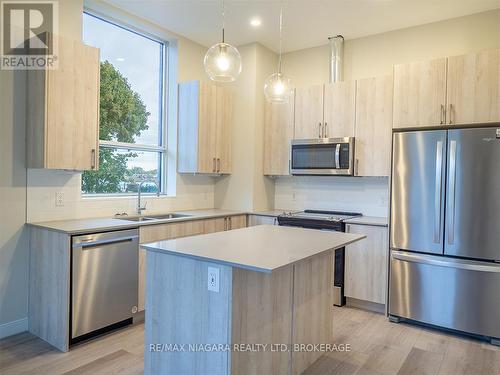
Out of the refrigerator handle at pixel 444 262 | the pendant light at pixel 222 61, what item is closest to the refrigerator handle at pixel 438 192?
the refrigerator handle at pixel 444 262

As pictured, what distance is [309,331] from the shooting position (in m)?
2.60

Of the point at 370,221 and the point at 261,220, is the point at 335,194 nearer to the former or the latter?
the point at 370,221

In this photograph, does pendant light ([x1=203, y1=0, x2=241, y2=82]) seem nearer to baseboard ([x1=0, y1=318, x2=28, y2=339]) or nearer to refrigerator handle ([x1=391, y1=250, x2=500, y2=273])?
refrigerator handle ([x1=391, y1=250, x2=500, y2=273])

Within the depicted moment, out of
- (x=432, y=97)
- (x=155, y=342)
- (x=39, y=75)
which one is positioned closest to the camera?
(x=155, y=342)

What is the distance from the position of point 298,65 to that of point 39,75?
322cm

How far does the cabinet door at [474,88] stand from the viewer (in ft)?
10.3

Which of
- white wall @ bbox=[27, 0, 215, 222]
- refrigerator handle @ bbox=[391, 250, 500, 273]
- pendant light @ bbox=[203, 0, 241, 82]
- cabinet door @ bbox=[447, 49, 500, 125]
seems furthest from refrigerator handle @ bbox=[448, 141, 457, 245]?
white wall @ bbox=[27, 0, 215, 222]

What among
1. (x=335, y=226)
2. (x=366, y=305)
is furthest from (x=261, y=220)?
(x=366, y=305)

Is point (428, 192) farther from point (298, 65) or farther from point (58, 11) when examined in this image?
point (58, 11)

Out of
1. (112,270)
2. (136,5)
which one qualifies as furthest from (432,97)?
(112,270)

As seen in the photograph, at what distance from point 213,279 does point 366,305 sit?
8.42 feet

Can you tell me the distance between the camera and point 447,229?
324 centimetres

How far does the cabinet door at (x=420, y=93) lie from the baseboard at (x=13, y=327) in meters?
3.92

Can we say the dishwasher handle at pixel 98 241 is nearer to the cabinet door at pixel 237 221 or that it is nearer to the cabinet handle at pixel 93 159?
the cabinet handle at pixel 93 159
